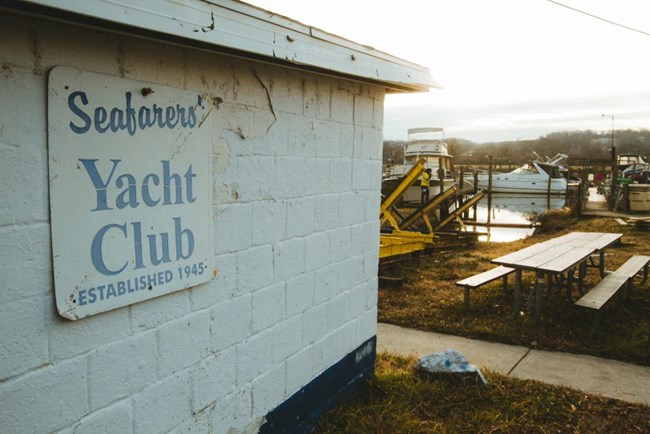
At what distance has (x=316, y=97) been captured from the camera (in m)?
3.10

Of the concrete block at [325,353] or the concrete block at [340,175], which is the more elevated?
the concrete block at [340,175]

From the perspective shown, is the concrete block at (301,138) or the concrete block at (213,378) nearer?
the concrete block at (213,378)

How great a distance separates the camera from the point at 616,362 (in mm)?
4871

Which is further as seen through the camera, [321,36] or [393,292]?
[393,292]

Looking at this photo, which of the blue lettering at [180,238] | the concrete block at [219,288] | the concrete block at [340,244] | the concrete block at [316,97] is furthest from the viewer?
the concrete block at [340,244]

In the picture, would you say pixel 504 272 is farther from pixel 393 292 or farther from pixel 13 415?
pixel 13 415

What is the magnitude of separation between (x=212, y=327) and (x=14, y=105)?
132 centimetres

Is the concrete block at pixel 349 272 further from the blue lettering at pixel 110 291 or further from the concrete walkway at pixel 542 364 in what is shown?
the concrete walkway at pixel 542 364

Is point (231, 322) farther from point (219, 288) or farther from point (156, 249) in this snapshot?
point (156, 249)

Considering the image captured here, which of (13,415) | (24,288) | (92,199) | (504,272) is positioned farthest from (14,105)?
(504,272)

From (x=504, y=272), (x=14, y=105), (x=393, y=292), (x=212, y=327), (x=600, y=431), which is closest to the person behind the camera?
(x=14, y=105)

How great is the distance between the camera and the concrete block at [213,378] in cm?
236

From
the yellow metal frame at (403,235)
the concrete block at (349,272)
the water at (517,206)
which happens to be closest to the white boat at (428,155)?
the water at (517,206)

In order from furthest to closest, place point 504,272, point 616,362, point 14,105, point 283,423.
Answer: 1. point 504,272
2. point 616,362
3. point 283,423
4. point 14,105
